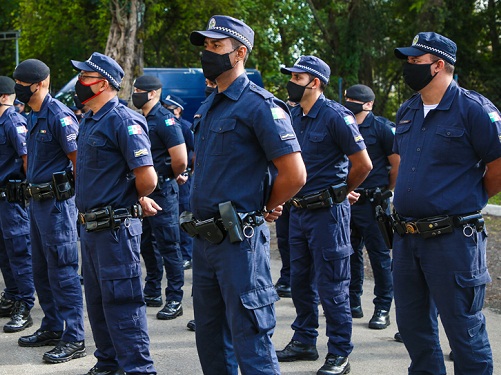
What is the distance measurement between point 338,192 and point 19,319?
121 inches

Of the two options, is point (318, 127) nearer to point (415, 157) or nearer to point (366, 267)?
point (415, 157)

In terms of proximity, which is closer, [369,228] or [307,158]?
[307,158]

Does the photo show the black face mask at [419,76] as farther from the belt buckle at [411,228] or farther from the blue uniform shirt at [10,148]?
the blue uniform shirt at [10,148]

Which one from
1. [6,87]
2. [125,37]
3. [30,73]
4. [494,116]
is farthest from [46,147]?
[125,37]

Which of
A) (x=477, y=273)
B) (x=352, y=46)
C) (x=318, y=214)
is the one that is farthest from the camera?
(x=352, y=46)

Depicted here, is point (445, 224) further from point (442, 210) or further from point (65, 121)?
point (65, 121)

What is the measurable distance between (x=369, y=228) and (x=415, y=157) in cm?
269

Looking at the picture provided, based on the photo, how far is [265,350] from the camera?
12.4 ft

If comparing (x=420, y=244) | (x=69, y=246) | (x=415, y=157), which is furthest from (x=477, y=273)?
(x=69, y=246)

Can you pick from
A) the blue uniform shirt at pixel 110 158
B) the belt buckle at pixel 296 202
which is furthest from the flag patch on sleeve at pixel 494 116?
the blue uniform shirt at pixel 110 158

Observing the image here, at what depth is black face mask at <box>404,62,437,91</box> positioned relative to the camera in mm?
4352

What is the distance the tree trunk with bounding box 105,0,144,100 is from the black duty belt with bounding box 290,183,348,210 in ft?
33.3

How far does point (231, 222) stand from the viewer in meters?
A: 3.75

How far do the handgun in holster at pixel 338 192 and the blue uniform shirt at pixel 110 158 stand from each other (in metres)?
→ 1.44
